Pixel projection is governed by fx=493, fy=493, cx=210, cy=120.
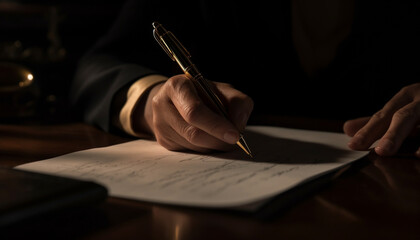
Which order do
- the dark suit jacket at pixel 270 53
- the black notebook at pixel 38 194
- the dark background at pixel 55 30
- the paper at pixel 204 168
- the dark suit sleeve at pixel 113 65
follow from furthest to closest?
the dark background at pixel 55 30 < the dark suit jacket at pixel 270 53 < the dark suit sleeve at pixel 113 65 < the paper at pixel 204 168 < the black notebook at pixel 38 194

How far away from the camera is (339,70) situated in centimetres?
126

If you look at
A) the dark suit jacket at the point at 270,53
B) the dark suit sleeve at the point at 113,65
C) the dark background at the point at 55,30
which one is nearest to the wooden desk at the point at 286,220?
the dark suit sleeve at the point at 113,65

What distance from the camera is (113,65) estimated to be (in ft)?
→ 3.36

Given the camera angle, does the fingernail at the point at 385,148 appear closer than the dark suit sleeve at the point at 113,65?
Yes

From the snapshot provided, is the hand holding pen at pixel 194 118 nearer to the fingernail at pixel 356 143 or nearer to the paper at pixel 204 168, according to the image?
the paper at pixel 204 168

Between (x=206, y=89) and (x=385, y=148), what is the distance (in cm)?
26

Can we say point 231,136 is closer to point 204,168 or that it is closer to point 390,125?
point 204,168

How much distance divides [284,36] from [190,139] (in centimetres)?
68

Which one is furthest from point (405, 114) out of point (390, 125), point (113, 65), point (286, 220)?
point (113, 65)

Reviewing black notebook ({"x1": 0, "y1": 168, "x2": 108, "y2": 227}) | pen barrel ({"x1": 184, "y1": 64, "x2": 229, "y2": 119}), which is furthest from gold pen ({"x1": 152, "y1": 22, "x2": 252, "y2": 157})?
black notebook ({"x1": 0, "y1": 168, "x2": 108, "y2": 227})

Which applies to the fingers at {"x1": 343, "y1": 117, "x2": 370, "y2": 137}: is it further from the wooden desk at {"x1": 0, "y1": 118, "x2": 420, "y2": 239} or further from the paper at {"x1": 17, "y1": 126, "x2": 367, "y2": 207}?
the wooden desk at {"x1": 0, "y1": 118, "x2": 420, "y2": 239}

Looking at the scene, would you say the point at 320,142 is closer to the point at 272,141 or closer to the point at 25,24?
the point at 272,141

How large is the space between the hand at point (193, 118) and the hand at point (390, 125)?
0.60 ft

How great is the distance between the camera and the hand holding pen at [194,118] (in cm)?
64
